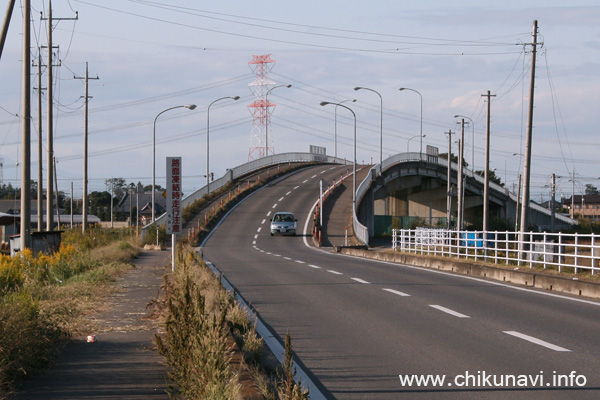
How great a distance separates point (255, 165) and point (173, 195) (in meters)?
66.0

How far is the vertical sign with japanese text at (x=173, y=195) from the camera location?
17.9 m

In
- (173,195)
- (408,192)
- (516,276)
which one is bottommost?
(516,276)

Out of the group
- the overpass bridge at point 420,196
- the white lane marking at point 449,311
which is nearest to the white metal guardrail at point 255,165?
the overpass bridge at point 420,196

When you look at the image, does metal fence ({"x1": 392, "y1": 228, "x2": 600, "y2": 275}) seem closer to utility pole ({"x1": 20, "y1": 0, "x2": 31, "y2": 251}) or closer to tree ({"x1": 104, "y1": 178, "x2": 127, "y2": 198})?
utility pole ({"x1": 20, "y1": 0, "x2": 31, "y2": 251})

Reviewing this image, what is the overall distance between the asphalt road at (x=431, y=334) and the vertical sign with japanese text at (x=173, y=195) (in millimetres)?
2215

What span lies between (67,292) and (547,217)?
8787cm

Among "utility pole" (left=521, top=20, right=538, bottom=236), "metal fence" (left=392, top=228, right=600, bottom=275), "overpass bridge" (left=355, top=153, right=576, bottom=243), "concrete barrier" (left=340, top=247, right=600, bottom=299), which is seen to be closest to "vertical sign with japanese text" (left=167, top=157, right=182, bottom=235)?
"concrete barrier" (left=340, top=247, right=600, bottom=299)

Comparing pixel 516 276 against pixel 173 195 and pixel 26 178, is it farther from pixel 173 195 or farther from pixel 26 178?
pixel 26 178

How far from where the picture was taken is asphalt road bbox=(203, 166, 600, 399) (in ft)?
23.7

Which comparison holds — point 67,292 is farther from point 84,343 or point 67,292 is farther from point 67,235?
point 67,235

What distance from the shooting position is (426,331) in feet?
34.2

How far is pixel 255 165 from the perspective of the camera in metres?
84.1

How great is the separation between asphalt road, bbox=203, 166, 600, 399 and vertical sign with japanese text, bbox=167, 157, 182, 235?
2.22 metres

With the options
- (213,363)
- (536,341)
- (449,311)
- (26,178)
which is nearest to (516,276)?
(449,311)
